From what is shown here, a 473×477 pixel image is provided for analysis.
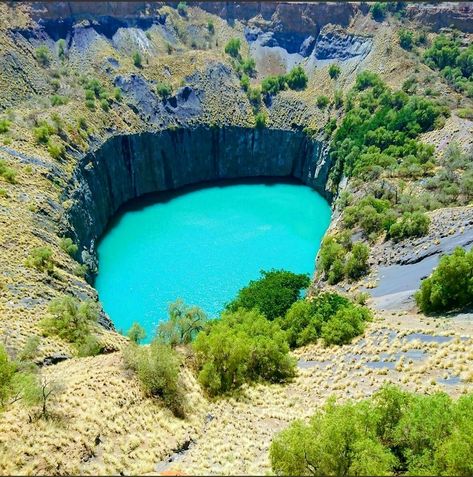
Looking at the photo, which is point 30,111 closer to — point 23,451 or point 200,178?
point 200,178

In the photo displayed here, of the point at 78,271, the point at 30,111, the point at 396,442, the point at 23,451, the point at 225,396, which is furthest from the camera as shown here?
the point at 30,111

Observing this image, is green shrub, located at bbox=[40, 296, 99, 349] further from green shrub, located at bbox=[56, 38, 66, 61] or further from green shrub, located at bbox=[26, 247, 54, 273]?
green shrub, located at bbox=[56, 38, 66, 61]

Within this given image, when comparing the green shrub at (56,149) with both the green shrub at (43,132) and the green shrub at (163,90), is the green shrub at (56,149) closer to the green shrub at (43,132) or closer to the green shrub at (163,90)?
the green shrub at (43,132)

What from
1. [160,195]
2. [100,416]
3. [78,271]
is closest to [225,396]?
[100,416]

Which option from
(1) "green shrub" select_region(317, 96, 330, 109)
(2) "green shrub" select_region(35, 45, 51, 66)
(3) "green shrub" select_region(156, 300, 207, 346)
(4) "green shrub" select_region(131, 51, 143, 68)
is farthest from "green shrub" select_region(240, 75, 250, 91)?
(3) "green shrub" select_region(156, 300, 207, 346)

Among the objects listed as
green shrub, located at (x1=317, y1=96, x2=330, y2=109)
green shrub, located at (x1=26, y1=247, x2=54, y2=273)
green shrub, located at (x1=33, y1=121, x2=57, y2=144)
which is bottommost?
green shrub, located at (x1=26, y1=247, x2=54, y2=273)
